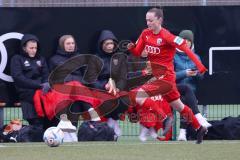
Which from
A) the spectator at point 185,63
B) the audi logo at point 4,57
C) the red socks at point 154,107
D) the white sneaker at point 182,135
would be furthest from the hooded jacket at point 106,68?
the audi logo at point 4,57

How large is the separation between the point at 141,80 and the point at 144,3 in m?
1.47

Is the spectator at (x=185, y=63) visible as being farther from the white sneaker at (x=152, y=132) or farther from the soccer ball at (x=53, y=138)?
the soccer ball at (x=53, y=138)

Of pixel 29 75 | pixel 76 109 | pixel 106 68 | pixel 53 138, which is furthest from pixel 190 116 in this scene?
pixel 29 75

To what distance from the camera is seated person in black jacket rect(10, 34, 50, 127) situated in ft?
41.1

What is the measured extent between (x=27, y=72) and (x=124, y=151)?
2755mm

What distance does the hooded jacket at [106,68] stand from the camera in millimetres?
12883

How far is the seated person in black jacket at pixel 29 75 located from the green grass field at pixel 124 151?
103cm

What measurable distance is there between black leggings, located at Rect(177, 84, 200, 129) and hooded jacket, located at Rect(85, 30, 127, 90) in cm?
91

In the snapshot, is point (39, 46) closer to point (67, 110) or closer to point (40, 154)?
point (67, 110)

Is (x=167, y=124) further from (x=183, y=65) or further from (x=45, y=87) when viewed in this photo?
(x=45, y=87)

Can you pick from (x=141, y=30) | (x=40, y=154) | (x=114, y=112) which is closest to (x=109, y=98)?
(x=114, y=112)

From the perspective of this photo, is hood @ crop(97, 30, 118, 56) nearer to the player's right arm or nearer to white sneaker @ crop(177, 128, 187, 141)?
the player's right arm

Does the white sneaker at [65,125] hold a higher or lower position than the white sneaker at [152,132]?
higher

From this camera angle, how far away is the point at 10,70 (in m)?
12.8
